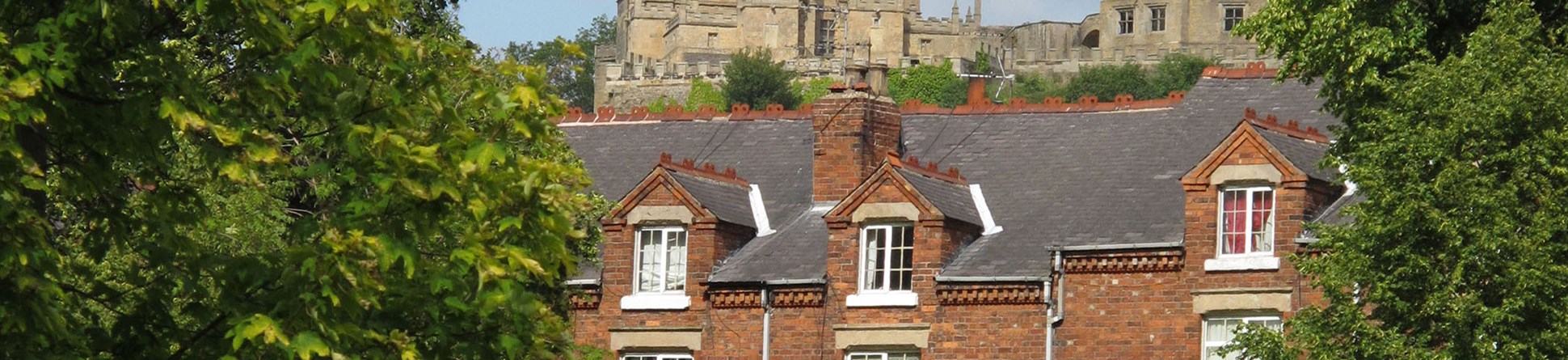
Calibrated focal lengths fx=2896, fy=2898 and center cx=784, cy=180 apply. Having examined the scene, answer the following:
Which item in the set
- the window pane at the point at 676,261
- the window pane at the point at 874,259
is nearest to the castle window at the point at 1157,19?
the window pane at the point at 676,261

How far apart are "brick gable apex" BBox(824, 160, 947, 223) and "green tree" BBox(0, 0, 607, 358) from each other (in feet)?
59.7

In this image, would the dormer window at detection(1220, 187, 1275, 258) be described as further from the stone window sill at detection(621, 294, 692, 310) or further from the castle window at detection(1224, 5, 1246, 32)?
the castle window at detection(1224, 5, 1246, 32)

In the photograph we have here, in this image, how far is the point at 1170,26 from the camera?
17538 centimetres

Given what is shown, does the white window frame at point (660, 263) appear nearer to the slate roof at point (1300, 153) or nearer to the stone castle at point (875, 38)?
the slate roof at point (1300, 153)

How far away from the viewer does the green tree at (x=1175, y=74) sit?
6117 inches

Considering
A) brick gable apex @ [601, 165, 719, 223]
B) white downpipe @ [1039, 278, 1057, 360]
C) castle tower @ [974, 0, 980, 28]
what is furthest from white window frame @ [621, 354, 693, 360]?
castle tower @ [974, 0, 980, 28]

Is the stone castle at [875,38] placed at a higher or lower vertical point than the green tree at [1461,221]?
higher

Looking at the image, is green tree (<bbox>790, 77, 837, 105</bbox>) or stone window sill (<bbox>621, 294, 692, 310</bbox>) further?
green tree (<bbox>790, 77, 837, 105</bbox>)

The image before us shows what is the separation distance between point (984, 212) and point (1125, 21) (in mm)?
142202

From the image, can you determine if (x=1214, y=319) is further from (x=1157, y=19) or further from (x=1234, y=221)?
(x=1157, y=19)

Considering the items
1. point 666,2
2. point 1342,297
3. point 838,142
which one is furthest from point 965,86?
point 1342,297

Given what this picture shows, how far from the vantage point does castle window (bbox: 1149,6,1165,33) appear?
17662 centimetres

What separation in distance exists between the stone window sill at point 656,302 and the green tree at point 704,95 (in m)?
119

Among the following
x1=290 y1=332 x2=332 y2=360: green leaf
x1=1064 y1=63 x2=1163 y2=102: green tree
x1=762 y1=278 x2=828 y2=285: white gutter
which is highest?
x1=1064 y1=63 x2=1163 y2=102: green tree
